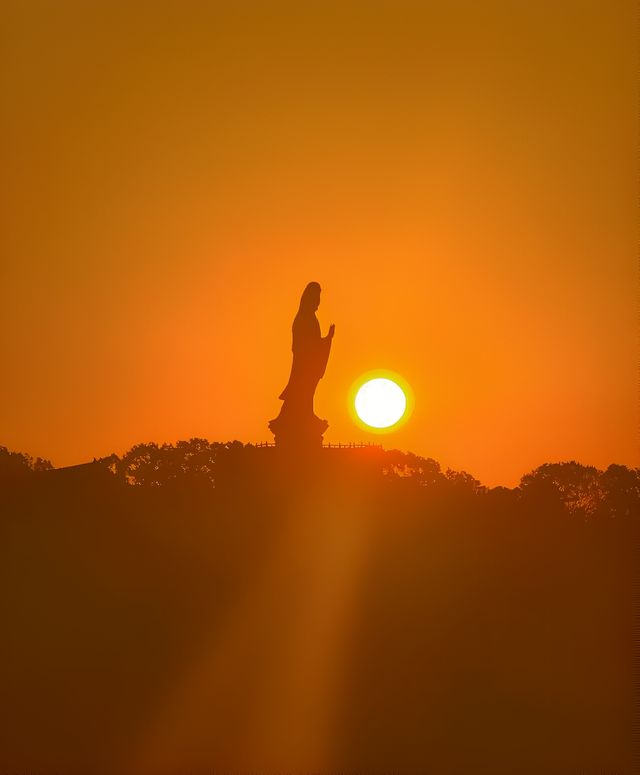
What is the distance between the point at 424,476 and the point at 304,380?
15.8 feet

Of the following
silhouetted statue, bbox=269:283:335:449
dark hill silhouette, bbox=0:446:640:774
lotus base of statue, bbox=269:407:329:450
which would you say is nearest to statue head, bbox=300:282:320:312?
silhouetted statue, bbox=269:283:335:449

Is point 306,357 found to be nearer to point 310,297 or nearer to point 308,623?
point 310,297

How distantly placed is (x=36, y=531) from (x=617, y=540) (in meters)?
16.3

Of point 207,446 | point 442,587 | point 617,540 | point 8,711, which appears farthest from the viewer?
point 207,446

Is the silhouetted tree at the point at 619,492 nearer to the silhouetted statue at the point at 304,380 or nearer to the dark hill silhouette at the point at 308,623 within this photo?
the dark hill silhouette at the point at 308,623

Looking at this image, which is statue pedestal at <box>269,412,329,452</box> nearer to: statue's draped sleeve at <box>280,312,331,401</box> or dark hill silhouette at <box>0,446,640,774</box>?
dark hill silhouette at <box>0,446,640,774</box>

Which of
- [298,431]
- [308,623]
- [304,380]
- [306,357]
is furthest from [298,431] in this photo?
[308,623]

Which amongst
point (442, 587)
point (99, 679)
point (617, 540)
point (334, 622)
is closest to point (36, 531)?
point (99, 679)

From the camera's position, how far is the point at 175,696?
104 ft

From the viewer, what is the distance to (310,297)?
43.0 metres

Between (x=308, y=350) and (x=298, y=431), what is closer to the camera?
(x=298, y=431)

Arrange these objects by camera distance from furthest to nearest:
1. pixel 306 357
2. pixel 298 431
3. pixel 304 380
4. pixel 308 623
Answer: pixel 306 357, pixel 304 380, pixel 298 431, pixel 308 623

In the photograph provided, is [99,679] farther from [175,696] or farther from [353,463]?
[353,463]

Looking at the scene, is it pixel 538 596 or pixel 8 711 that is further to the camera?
pixel 538 596
